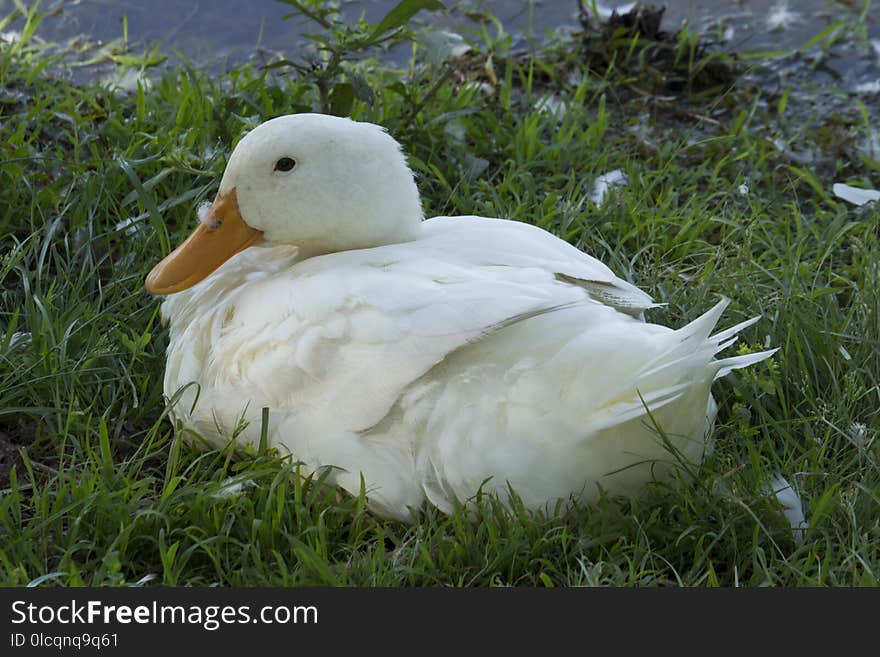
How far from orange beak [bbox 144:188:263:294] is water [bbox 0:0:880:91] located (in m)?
2.18

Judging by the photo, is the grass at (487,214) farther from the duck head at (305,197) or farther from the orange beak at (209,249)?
the duck head at (305,197)

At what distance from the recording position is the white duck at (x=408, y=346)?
8.04ft

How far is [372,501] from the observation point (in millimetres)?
2652

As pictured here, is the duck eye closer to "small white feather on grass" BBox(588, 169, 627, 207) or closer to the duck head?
the duck head

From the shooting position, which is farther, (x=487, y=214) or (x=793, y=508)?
(x=487, y=214)

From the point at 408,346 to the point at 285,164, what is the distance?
0.65m

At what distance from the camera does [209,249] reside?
298 cm

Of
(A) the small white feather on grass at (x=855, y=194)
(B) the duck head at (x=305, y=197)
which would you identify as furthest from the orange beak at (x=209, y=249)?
(A) the small white feather on grass at (x=855, y=194)

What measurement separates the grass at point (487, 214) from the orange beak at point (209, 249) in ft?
0.70

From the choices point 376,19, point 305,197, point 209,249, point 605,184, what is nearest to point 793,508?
point 305,197

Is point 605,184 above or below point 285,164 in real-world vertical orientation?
below

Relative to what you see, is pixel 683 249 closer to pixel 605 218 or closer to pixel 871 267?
pixel 605 218

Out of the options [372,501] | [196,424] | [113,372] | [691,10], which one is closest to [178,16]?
[691,10]

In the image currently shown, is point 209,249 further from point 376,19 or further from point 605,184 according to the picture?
point 376,19
